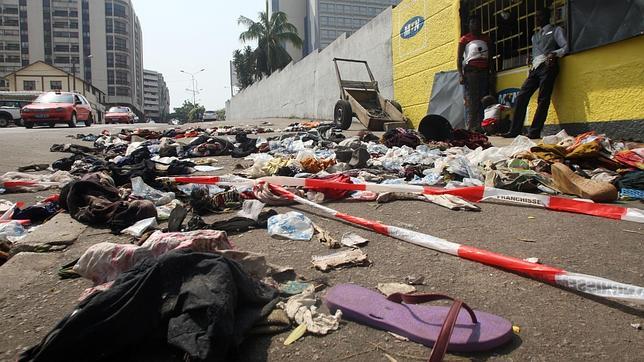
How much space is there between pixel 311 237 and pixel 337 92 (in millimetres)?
13573

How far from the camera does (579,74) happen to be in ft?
21.2

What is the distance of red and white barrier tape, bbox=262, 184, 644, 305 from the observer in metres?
1.72

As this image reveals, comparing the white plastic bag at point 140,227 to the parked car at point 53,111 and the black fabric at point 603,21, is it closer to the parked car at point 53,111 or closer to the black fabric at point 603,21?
the black fabric at point 603,21

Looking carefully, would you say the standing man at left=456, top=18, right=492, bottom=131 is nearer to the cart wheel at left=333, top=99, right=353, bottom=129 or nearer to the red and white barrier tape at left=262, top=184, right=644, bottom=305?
the cart wheel at left=333, top=99, right=353, bottom=129

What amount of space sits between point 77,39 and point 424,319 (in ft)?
363

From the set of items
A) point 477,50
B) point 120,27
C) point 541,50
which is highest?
point 120,27

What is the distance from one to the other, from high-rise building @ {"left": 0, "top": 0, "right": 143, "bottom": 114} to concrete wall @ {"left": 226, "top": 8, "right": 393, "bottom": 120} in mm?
76402

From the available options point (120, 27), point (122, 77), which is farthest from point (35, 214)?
point (120, 27)

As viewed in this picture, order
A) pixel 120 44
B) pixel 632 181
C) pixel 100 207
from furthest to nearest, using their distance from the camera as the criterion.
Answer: pixel 120 44, pixel 632 181, pixel 100 207

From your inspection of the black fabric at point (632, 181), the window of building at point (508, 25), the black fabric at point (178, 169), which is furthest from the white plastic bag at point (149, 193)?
the window of building at point (508, 25)

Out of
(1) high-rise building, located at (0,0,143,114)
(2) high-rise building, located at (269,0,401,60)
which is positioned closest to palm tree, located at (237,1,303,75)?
(2) high-rise building, located at (269,0,401,60)

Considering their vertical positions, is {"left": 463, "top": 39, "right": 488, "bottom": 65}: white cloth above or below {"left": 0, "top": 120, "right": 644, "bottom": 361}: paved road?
above

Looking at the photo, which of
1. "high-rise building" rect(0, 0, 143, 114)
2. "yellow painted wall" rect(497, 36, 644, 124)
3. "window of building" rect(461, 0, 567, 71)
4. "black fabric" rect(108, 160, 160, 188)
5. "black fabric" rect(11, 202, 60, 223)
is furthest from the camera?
"high-rise building" rect(0, 0, 143, 114)

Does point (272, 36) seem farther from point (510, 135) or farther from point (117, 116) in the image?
point (510, 135)
